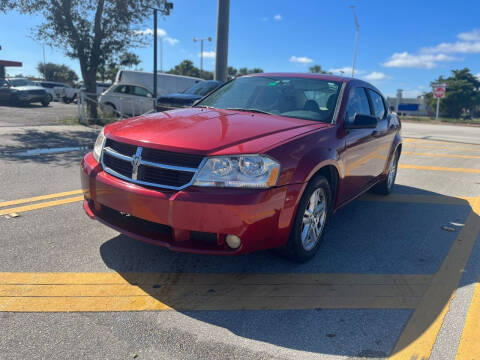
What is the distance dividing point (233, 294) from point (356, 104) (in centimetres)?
269

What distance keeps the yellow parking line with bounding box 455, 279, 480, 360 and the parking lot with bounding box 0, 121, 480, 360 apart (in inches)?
0.4

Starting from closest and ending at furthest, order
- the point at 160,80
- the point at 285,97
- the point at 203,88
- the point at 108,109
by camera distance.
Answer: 1. the point at 285,97
2. the point at 203,88
3. the point at 108,109
4. the point at 160,80

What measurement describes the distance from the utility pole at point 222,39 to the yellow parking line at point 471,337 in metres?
15.5

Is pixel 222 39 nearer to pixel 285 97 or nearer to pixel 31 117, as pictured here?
pixel 31 117

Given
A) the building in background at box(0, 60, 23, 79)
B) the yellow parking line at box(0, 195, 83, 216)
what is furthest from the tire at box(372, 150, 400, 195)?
the building in background at box(0, 60, 23, 79)

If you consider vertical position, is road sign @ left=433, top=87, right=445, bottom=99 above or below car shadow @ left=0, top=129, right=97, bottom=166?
above

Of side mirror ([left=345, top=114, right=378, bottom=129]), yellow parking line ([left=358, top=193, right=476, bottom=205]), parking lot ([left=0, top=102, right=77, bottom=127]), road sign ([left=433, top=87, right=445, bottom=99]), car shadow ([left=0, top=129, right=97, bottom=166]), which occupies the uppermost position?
road sign ([left=433, top=87, right=445, bottom=99])

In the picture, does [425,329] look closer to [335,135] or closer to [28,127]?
[335,135]

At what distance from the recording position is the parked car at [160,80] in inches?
901

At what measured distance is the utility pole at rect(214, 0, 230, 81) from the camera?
53.4ft

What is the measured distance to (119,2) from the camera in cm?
1240

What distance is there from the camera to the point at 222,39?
1669 cm

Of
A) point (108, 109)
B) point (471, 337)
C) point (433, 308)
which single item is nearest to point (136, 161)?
point (433, 308)

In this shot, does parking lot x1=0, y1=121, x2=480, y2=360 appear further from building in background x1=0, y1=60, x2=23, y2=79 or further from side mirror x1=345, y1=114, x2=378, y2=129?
building in background x1=0, y1=60, x2=23, y2=79
